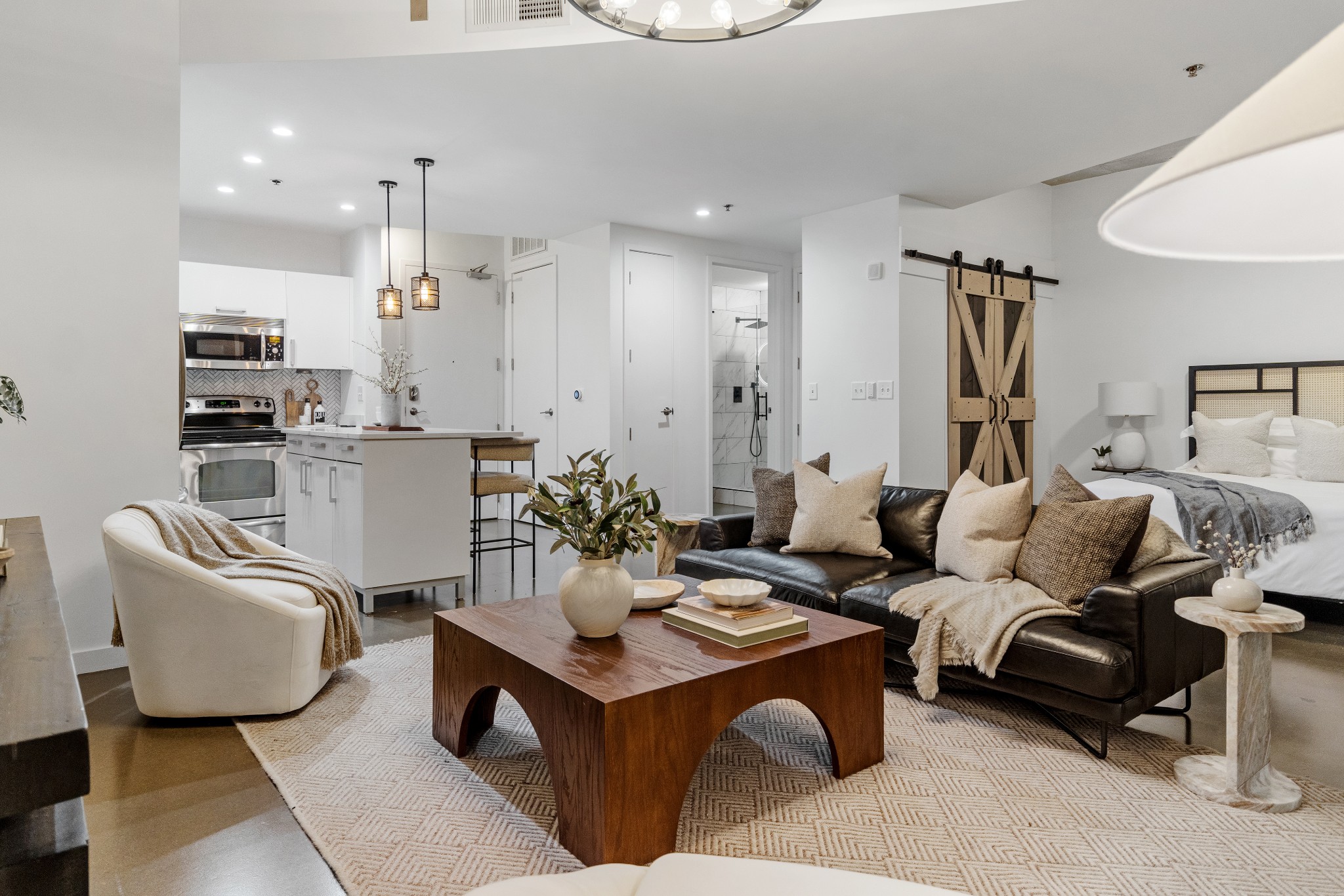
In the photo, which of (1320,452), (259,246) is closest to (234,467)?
(259,246)

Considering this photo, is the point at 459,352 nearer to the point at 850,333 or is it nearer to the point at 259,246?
the point at 259,246

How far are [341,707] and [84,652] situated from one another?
4.10 feet

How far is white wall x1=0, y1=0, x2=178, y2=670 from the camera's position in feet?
9.82

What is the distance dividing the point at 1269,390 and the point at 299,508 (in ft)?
22.4

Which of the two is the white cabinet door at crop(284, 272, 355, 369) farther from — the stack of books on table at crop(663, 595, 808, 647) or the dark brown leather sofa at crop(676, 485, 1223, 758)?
the stack of books on table at crop(663, 595, 808, 647)

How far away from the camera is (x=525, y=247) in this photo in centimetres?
753

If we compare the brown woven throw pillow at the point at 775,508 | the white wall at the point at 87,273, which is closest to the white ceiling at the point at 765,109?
the white wall at the point at 87,273

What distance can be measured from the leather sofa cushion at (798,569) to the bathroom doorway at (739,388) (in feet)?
14.4

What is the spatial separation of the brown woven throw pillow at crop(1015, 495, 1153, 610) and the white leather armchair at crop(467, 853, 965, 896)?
6.19 ft

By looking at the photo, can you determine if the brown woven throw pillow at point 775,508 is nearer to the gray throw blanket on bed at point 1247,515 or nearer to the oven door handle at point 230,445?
the gray throw blanket on bed at point 1247,515

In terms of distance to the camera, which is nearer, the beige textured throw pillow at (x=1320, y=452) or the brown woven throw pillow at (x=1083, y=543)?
the brown woven throw pillow at (x=1083, y=543)

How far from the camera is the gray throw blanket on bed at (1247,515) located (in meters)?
3.82

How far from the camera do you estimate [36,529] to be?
2420 mm

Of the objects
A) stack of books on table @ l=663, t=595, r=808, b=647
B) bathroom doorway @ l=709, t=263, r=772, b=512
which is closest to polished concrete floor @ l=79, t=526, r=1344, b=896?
stack of books on table @ l=663, t=595, r=808, b=647
